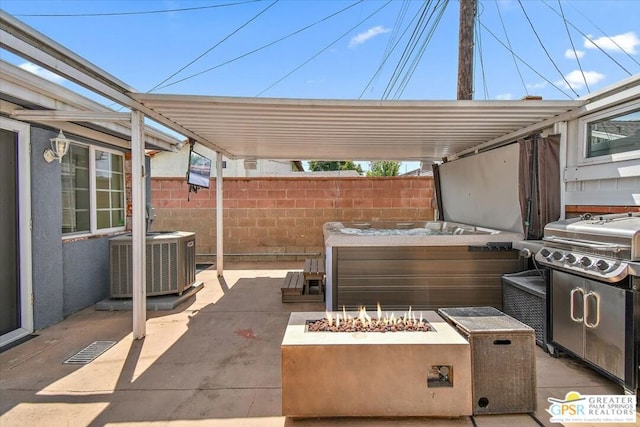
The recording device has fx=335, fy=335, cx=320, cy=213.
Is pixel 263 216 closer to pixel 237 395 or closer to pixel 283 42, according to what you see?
pixel 283 42

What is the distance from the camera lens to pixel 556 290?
116 inches

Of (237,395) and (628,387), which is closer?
(628,387)

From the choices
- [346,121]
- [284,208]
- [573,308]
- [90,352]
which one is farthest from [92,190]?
[573,308]

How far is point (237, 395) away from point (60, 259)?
322 cm

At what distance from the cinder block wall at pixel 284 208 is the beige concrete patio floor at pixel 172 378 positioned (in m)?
→ 3.72

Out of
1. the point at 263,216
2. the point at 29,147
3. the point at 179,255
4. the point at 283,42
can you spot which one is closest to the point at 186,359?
the point at 179,255

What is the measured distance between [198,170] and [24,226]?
2.52 meters

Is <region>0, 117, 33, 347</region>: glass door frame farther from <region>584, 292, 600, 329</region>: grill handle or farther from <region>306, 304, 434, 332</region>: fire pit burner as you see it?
<region>584, 292, 600, 329</region>: grill handle

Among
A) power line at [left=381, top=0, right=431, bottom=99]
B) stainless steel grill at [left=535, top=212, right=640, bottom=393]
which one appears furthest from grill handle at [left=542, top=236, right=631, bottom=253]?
power line at [left=381, top=0, right=431, bottom=99]

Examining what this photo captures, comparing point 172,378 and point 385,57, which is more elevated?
point 385,57

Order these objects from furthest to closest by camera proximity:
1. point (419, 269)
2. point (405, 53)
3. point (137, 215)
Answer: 1. point (405, 53)
2. point (419, 269)
3. point (137, 215)

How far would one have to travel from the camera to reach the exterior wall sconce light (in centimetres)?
392

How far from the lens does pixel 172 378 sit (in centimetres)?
285

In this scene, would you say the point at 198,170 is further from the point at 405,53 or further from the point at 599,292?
the point at 405,53
